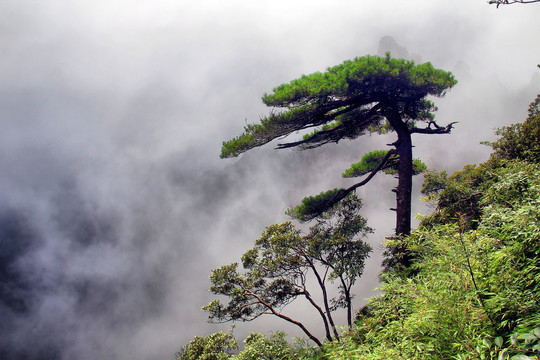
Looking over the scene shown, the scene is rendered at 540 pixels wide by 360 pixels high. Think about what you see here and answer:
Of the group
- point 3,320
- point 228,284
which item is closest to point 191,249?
point 3,320

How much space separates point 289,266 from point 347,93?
675 centimetres

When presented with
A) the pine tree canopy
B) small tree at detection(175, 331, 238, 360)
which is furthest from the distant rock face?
small tree at detection(175, 331, 238, 360)

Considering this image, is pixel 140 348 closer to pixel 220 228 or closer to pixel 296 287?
pixel 220 228

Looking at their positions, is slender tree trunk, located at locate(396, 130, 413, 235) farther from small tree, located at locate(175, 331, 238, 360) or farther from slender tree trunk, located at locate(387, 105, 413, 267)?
small tree, located at locate(175, 331, 238, 360)

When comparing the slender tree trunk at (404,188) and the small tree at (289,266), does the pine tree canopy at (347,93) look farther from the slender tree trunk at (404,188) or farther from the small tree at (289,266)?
the small tree at (289,266)

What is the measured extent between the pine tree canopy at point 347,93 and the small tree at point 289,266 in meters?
3.85

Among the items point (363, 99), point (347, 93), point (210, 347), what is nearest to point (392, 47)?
point (363, 99)

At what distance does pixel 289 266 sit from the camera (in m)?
A: 10.6

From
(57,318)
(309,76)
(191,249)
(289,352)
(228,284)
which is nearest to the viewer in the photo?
(289,352)

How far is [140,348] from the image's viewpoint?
111 meters

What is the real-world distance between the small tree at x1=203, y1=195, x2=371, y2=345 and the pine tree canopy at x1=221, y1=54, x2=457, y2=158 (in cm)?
385

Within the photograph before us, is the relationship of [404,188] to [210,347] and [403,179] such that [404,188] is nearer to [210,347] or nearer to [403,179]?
[403,179]

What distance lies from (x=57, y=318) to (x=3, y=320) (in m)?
15.6

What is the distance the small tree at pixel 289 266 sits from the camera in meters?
9.95
